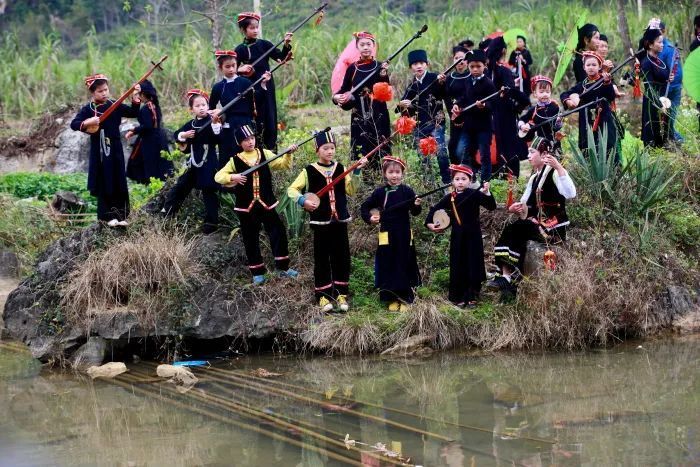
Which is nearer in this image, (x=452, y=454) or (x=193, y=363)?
(x=452, y=454)

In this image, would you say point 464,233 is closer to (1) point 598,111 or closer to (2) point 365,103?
(2) point 365,103

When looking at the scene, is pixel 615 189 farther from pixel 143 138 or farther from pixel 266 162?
pixel 143 138

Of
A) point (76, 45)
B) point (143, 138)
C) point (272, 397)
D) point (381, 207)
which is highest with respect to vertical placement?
point (76, 45)

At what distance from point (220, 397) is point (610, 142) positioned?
4.94 meters

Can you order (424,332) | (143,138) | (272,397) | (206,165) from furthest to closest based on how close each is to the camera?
(143,138)
(206,165)
(424,332)
(272,397)

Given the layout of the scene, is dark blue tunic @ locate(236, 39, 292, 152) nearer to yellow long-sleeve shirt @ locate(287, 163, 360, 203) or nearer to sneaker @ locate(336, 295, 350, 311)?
yellow long-sleeve shirt @ locate(287, 163, 360, 203)

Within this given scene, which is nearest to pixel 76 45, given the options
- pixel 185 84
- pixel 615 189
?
pixel 185 84

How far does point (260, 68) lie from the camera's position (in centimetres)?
1115

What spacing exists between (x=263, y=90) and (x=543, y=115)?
9.51 ft

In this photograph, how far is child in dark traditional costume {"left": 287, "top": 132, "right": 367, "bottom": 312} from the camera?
9656 mm

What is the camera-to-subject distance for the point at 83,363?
959 cm

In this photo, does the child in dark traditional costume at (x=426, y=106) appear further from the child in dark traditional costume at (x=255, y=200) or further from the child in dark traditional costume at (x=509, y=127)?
the child in dark traditional costume at (x=255, y=200)

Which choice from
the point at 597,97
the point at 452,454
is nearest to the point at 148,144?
the point at 597,97

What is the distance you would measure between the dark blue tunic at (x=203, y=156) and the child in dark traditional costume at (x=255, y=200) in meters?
0.37
